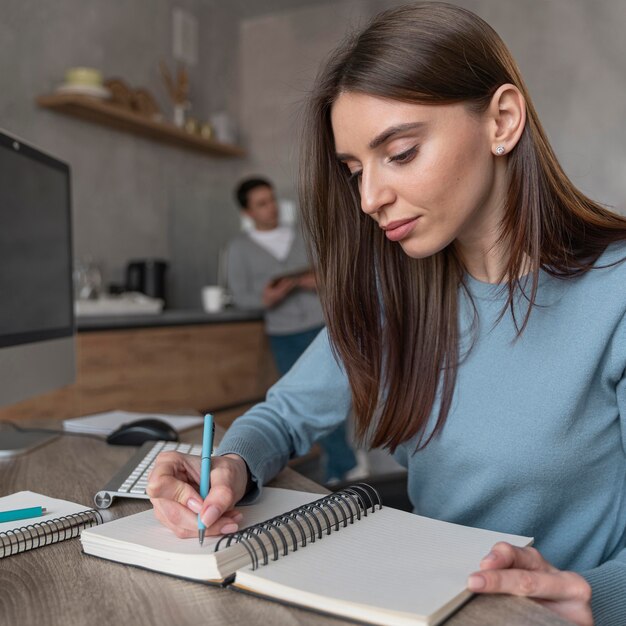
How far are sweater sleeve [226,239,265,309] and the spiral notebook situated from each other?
331cm

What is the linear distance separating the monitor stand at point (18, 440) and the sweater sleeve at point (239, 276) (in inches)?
111

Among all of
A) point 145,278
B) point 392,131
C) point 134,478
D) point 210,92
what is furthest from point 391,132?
point 210,92

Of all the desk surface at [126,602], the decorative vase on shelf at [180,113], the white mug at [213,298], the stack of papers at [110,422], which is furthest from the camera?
the decorative vase on shelf at [180,113]

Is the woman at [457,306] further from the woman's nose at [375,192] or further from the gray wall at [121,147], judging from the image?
the gray wall at [121,147]

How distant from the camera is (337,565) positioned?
0.64 m

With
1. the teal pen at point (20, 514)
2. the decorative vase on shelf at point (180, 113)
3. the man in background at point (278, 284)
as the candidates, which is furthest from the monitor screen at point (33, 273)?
the decorative vase on shelf at point (180, 113)

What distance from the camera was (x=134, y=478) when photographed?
0.97m

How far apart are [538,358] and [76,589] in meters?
0.63

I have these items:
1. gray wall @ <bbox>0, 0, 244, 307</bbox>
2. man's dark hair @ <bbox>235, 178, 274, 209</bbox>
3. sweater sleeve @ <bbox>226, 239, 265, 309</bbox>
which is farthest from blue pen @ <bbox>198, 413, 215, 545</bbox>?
man's dark hair @ <bbox>235, 178, 274, 209</bbox>

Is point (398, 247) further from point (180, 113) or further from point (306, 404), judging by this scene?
point (180, 113)

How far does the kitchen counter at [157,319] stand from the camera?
282cm

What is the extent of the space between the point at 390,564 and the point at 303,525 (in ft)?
0.32

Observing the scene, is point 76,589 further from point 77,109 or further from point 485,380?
point 77,109

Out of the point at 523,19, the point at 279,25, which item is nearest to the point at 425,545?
the point at 523,19
